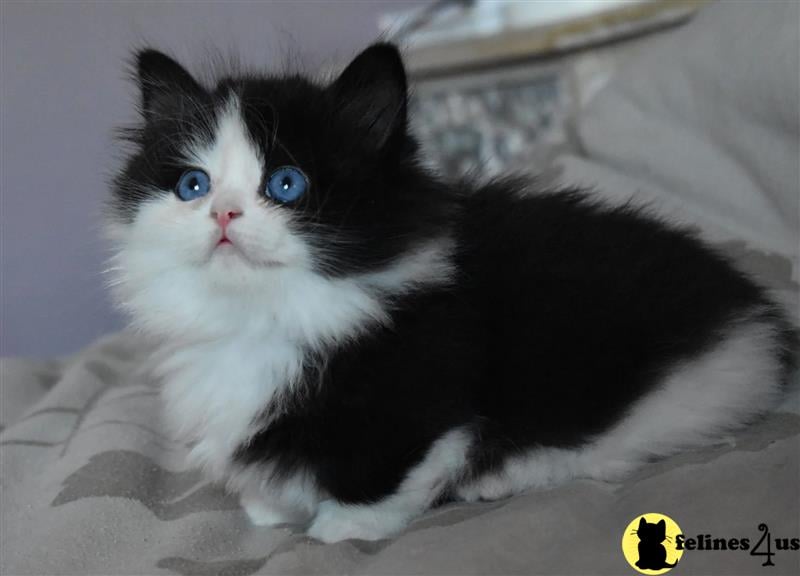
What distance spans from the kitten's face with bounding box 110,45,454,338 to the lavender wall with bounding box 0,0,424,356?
1126 millimetres

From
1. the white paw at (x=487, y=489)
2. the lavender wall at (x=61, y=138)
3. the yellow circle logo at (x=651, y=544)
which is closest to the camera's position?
the yellow circle logo at (x=651, y=544)

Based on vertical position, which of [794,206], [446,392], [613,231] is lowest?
[446,392]

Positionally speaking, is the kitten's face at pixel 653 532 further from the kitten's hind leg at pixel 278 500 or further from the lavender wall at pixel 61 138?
the lavender wall at pixel 61 138

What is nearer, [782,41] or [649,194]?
[782,41]

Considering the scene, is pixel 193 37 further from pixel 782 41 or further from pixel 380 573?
pixel 380 573

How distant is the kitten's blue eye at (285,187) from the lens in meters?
1.01

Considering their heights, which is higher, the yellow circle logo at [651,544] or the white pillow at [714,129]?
the white pillow at [714,129]

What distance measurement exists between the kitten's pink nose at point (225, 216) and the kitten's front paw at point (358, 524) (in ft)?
1.34

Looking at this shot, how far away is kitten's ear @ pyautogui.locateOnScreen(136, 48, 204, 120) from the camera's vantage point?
3.87ft

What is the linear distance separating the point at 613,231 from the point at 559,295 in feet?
0.56

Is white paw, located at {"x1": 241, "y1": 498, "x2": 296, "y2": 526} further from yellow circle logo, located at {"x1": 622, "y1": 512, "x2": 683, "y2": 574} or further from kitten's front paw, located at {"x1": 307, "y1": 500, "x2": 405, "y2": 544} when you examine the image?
yellow circle logo, located at {"x1": 622, "y1": 512, "x2": 683, "y2": 574}

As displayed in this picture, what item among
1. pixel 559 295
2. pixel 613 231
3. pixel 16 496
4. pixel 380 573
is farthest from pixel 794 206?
pixel 16 496

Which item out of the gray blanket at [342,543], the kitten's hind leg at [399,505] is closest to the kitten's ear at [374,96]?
the kitten's hind leg at [399,505]

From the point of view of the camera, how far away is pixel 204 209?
100 centimetres
